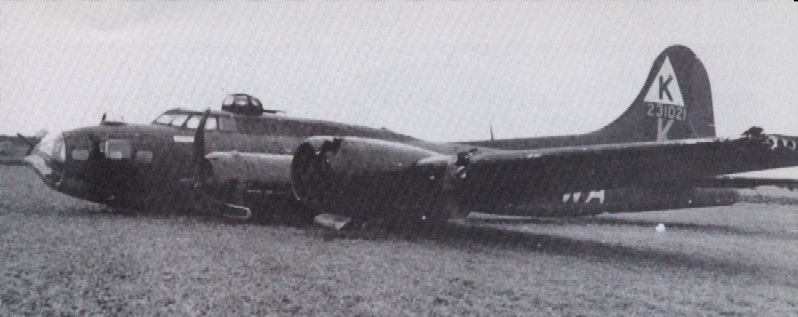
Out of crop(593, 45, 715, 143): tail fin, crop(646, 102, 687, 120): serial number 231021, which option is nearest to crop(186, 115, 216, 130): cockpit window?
crop(593, 45, 715, 143): tail fin

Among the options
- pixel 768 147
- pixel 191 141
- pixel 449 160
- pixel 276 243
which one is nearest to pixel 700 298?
pixel 768 147

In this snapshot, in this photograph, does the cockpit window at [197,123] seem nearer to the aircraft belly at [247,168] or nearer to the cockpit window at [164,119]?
the cockpit window at [164,119]

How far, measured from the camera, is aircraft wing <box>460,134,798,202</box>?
6.88 meters

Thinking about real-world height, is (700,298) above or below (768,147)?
below

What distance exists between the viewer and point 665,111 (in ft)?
46.2

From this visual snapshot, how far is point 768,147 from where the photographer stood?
21.1ft

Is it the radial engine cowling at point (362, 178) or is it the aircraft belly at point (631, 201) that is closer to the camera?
the radial engine cowling at point (362, 178)

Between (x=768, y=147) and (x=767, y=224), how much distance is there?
9679 mm

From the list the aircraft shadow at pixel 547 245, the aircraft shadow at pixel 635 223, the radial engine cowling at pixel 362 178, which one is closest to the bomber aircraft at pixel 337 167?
the radial engine cowling at pixel 362 178

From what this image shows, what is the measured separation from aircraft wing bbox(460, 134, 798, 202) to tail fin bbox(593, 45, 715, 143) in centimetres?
597

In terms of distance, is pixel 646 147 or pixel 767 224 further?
pixel 767 224

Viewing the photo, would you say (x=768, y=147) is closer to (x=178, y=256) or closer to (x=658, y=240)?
(x=658, y=240)

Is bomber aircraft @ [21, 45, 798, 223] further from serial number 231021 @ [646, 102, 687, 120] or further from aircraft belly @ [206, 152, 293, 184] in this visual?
serial number 231021 @ [646, 102, 687, 120]

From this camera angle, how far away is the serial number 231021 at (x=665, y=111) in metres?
14.0
